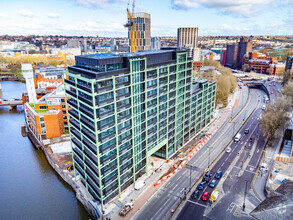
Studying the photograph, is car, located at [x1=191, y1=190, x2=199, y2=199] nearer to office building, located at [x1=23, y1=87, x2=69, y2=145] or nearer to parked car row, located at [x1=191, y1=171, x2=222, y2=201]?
parked car row, located at [x1=191, y1=171, x2=222, y2=201]

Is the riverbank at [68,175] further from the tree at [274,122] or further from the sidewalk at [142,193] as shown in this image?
the tree at [274,122]

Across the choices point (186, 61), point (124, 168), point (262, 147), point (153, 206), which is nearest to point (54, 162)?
point (124, 168)

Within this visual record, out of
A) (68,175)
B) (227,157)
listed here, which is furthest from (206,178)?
(68,175)

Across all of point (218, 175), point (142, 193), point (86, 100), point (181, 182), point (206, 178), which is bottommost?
point (142, 193)

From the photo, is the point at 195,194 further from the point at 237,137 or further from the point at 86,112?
the point at 237,137

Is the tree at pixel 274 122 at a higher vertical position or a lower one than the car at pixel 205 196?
higher

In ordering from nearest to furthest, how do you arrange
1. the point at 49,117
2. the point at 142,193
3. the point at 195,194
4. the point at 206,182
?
the point at 195,194 → the point at 142,193 → the point at 206,182 → the point at 49,117

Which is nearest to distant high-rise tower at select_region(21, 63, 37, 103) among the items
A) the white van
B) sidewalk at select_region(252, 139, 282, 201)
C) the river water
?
the river water

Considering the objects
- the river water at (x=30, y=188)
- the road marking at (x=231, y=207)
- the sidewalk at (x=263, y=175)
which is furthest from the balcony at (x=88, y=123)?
the sidewalk at (x=263, y=175)
